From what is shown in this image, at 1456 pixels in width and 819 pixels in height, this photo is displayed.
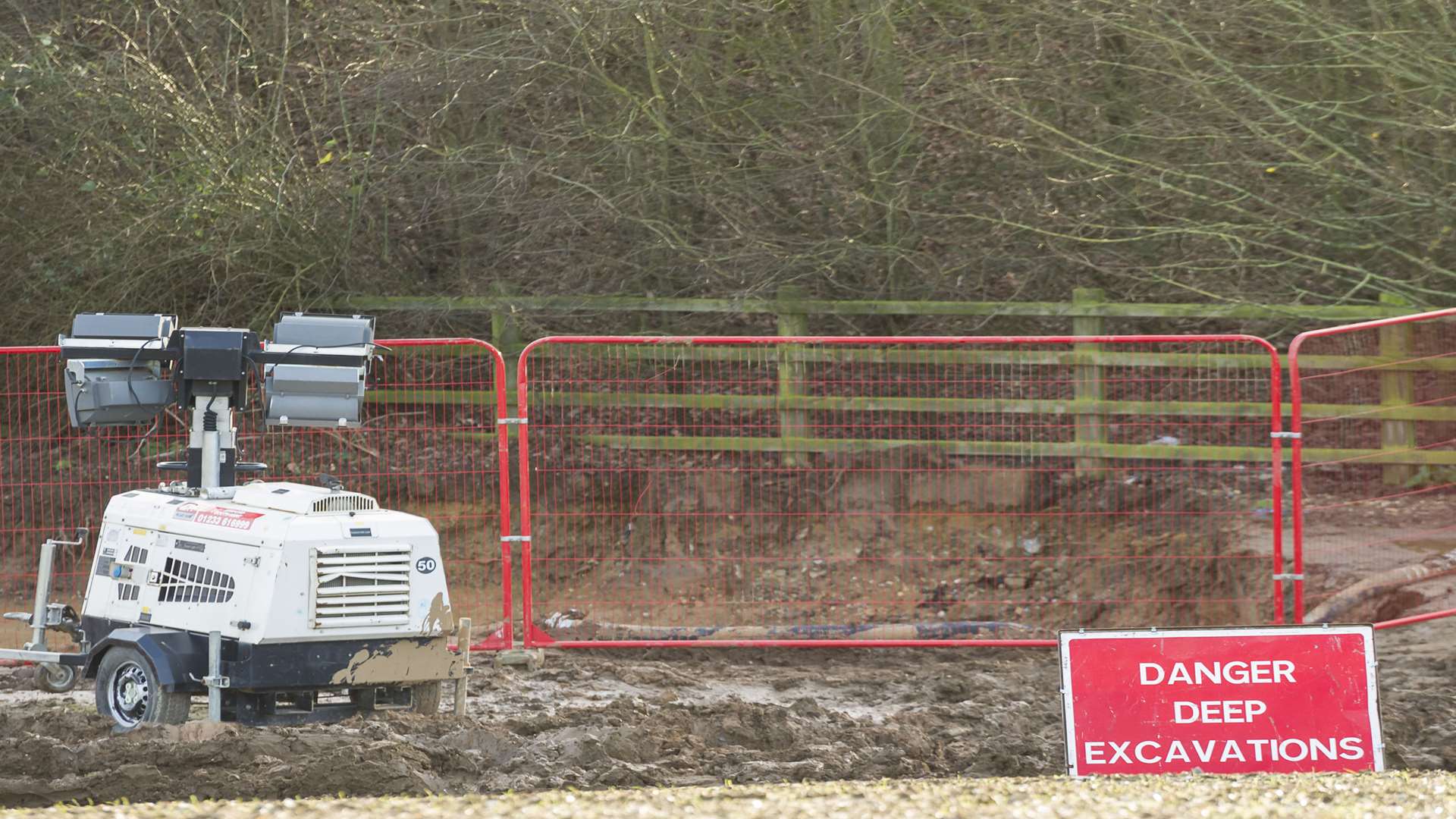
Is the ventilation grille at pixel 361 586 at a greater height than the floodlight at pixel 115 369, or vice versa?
the floodlight at pixel 115 369

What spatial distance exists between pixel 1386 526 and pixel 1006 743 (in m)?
4.16

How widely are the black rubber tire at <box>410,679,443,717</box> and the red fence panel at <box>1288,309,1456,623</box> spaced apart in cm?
523

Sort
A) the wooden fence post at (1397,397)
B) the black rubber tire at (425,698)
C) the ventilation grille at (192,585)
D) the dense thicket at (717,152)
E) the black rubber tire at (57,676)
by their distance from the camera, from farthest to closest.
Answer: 1. the dense thicket at (717,152)
2. the wooden fence post at (1397,397)
3. the black rubber tire at (57,676)
4. the black rubber tire at (425,698)
5. the ventilation grille at (192,585)

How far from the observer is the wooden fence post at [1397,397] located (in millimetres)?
10812

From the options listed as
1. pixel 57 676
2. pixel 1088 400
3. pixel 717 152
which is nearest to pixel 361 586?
pixel 57 676

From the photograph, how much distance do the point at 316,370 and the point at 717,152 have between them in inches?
285

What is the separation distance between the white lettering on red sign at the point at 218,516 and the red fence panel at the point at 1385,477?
6103mm

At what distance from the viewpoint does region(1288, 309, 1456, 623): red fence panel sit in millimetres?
10375

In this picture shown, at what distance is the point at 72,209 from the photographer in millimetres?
15312

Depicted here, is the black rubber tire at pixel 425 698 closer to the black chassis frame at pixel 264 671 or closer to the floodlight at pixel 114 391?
the black chassis frame at pixel 264 671

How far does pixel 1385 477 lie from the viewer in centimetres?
1087

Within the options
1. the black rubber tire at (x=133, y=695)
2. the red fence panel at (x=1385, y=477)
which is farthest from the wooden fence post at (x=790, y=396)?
the black rubber tire at (x=133, y=695)

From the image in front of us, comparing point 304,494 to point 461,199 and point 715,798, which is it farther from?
point 461,199

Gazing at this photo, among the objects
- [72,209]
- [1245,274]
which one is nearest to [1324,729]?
[1245,274]
